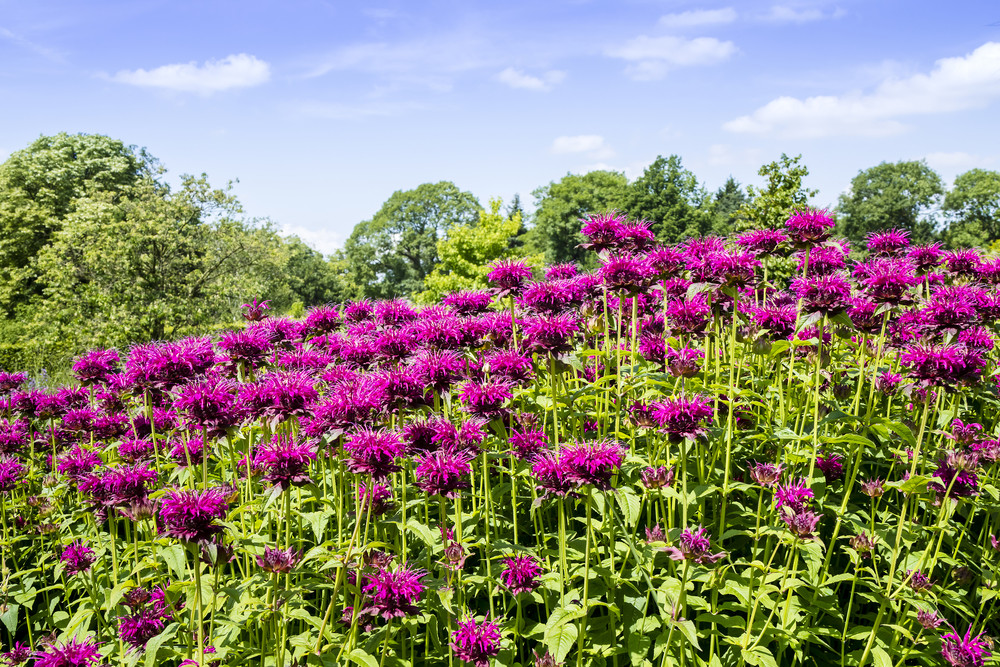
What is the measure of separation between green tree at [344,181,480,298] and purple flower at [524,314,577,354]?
210ft

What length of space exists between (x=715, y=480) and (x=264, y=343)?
3445mm

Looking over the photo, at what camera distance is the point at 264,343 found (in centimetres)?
447

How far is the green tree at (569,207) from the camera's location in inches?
2242

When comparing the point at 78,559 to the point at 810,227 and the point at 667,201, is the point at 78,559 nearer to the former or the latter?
the point at 810,227

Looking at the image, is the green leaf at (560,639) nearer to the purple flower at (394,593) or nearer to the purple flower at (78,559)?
the purple flower at (394,593)

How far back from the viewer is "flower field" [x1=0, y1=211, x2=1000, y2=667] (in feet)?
10.2

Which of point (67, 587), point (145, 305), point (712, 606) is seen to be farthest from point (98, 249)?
point (712, 606)

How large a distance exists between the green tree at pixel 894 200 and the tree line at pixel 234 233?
16cm

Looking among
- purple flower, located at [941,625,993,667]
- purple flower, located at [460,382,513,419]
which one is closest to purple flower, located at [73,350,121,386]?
purple flower, located at [460,382,513,419]

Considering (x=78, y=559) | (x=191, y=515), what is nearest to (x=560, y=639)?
(x=191, y=515)

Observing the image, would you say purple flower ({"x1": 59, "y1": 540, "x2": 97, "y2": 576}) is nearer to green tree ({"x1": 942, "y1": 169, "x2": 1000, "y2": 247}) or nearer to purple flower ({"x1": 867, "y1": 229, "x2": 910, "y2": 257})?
purple flower ({"x1": 867, "y1": 229, "x2": 910, "y2": 257})

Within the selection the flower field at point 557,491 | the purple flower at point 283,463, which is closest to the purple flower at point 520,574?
the flower field at point 557,491

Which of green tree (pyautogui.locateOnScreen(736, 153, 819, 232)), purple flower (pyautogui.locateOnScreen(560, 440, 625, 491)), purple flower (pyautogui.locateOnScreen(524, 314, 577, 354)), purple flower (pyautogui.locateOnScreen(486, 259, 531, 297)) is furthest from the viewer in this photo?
green tree (pyautogui.locateOnScreen(736, 153, 819, 232))

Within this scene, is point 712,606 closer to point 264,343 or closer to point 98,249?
point 264,343
